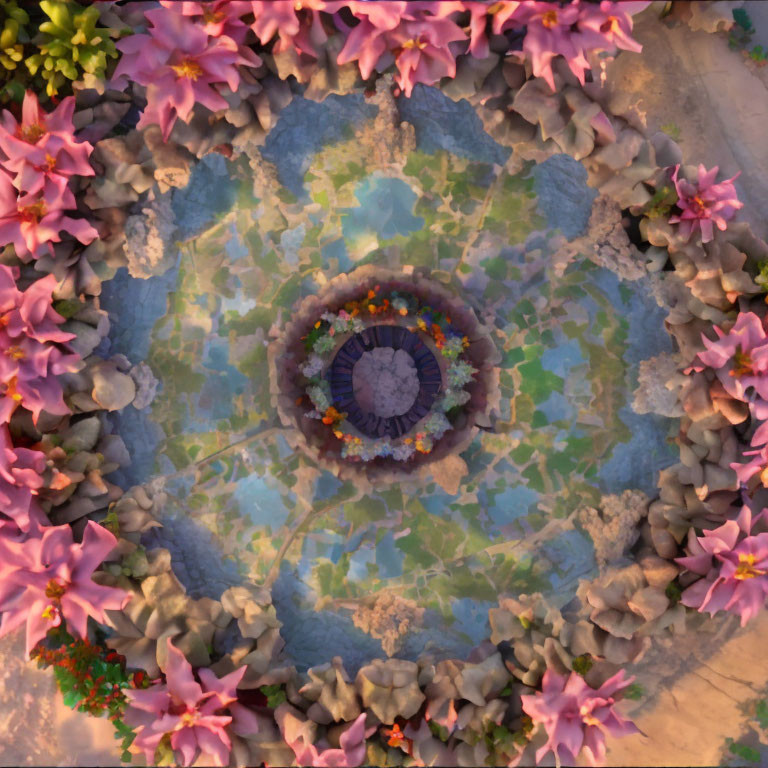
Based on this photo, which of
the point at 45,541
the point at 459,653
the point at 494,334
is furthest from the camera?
the point at 494,334

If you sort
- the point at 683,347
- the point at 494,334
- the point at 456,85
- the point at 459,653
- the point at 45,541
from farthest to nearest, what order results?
the point at 494,334 < the point at 459,653 < the point at 683,347 < the point at 456,85 < the point at 45,541

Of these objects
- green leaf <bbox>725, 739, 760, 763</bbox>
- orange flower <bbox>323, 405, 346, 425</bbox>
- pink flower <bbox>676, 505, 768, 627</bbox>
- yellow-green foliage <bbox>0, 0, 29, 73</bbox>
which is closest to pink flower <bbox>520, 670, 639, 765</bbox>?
pink flower <bbox>676, 505, 768, 627</bbox>

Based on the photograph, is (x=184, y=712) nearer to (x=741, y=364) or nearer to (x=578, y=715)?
(x=578, y=715)

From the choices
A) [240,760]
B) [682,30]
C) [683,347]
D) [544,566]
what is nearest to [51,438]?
[240,760]

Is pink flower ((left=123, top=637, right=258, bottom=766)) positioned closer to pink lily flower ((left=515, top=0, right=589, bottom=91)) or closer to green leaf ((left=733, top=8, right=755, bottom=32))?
pink lily flower ((left=515, top=0, right=589, bottom=91))

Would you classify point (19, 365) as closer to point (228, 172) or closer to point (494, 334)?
point (228, 172)

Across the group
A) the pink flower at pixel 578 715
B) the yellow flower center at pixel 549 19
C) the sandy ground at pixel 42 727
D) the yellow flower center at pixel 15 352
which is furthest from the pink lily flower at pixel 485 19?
the sandy ground at pixel 42 727

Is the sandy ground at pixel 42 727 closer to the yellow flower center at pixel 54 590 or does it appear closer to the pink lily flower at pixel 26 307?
the yellow flower center at pixel 54 590
